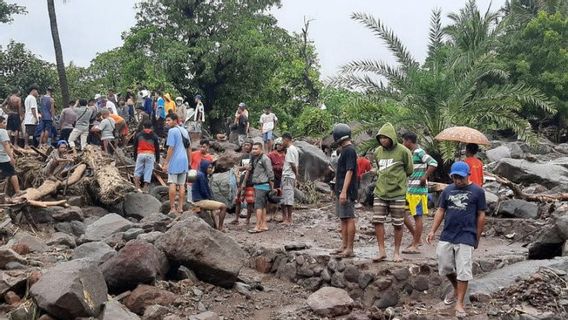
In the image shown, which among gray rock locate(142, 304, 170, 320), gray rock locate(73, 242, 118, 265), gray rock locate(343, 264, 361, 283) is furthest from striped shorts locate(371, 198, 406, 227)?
gray rock locate(73, 242, 118, 265)

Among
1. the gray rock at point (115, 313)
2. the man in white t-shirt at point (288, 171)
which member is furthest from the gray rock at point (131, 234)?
the man in white t-shirt at point (288, 171)

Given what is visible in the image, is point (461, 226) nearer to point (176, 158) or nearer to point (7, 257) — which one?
point (7, 257)

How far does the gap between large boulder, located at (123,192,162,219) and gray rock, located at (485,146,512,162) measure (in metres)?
10.5

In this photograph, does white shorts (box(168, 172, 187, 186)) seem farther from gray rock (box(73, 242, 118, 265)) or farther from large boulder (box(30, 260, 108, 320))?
large boulder (box(30, 260, 108, 320))

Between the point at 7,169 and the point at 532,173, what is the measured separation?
10.7m

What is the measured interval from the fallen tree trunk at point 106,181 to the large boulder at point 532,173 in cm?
812

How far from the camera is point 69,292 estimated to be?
21.4 ft

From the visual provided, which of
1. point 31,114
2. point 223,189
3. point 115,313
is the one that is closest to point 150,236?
point 115,313

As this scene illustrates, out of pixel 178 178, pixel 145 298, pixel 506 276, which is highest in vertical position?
pixel 178 178

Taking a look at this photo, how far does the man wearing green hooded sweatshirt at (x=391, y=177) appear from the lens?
8.29 m

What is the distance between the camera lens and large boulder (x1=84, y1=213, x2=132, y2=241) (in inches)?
392

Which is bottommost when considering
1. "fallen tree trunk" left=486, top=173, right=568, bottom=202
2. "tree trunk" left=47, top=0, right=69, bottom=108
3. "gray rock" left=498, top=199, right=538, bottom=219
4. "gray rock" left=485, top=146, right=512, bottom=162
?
"gray rock" left=498, top=199, right=538, bottom=219

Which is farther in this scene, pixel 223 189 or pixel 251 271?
pixel 223 189

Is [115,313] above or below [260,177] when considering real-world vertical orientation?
below
